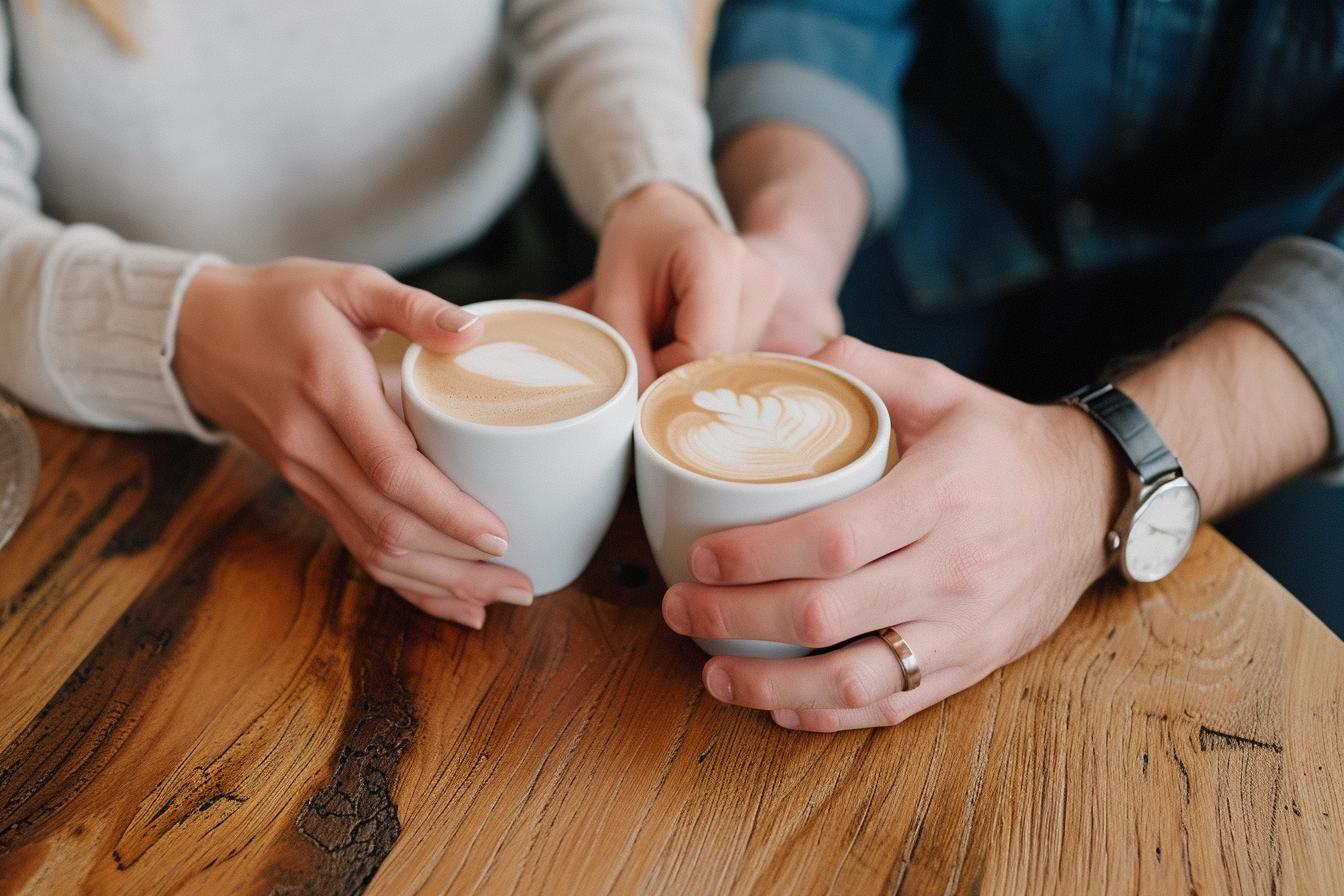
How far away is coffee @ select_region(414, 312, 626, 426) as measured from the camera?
66 cm

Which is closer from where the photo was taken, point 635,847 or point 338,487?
point 635,847

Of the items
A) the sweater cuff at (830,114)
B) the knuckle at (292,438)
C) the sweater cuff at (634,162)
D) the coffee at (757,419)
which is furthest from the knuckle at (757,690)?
the sweater cuff at (830,114)

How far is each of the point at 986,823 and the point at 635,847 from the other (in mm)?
218

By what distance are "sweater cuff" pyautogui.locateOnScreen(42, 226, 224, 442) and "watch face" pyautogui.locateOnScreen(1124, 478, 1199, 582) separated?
79cm

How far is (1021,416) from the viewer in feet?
2.50

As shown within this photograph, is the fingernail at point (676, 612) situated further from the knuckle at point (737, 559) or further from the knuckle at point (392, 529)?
the knuckle at point (392, 529)

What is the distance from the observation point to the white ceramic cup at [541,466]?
24.7 inches

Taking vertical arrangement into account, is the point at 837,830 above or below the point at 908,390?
below

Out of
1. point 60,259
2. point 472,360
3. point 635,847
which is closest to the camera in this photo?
point 635,847

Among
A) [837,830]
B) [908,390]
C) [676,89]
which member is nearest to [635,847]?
[837,830]

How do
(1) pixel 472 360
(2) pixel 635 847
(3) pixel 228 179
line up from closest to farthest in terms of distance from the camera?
(2) pixel 635 847
(1) pixel 472 360
(3) pixel 228 179

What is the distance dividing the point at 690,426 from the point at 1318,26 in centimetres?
100

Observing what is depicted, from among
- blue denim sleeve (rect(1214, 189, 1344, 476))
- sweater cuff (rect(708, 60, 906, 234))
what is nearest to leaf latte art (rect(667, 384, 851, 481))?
blue denim sleeve (rect(1214, 189, 1344, 476))

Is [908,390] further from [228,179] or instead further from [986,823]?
[228,179]
